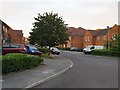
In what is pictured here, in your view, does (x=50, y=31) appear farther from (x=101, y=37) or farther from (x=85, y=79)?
(x=101, y=37)

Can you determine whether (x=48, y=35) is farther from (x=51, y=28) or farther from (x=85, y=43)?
(x=85, y=43)

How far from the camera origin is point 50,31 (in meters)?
38.3

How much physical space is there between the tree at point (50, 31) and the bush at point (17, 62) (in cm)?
1657

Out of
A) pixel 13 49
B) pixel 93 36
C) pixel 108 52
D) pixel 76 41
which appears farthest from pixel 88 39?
pixel 13 49

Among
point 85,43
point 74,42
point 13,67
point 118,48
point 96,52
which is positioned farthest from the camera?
point 74,42

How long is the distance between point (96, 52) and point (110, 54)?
4.45 meters

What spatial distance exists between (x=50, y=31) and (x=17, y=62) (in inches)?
851

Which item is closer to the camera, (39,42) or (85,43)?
(39,42)

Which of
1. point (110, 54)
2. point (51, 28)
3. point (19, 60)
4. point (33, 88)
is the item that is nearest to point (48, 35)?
point (51, 28)

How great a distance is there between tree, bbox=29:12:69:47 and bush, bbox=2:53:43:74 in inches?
652

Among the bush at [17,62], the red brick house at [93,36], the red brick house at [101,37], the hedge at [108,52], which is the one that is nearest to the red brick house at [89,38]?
the red brick house at [93,36]

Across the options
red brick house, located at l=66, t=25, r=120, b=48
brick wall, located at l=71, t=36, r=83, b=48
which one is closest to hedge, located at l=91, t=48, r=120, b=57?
red brick house, located at l=66, t=25, r=120, b=48

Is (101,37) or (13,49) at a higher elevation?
(101,37)

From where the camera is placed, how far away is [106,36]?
84.2m
